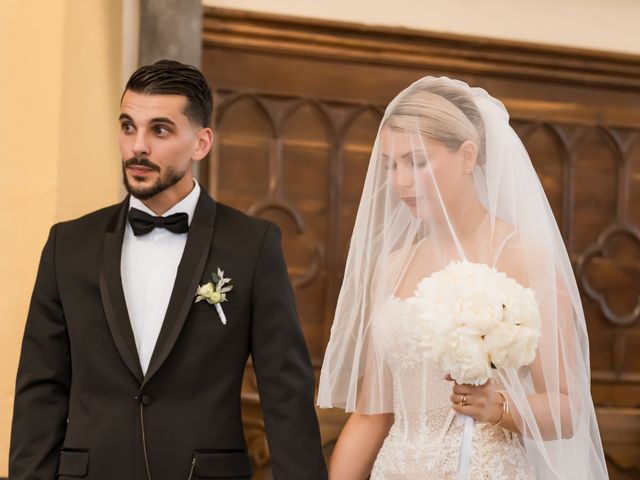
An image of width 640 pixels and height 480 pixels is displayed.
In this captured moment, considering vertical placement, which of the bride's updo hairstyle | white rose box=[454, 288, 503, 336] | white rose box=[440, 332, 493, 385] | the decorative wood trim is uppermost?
the decorative wood trim

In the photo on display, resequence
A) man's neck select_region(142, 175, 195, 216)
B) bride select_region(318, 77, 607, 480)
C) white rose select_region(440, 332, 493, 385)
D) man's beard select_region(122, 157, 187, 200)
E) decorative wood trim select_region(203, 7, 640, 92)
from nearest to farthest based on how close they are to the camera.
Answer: white rose select_region(440, 332, 493, 385), bride select_region(318, 77, 607, 480), man's beard select_region(122, 157, 187, 200), man's neck select_region(142, 175, 195, 216), decorative wood trim select_region(203, 7, 640, 92)

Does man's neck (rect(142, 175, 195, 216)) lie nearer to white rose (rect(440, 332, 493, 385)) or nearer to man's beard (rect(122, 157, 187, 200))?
man's beard (rect(122, 157, 187, 200))

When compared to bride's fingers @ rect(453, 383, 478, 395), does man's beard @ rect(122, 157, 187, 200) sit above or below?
above

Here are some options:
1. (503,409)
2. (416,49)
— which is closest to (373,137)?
(416,49)

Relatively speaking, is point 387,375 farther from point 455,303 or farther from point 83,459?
point 83,459

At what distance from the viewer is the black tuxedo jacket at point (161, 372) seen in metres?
3.34

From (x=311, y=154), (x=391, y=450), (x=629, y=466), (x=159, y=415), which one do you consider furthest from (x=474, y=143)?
(x=629, y=466)

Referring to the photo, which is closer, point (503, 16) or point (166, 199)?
point (166, 199)

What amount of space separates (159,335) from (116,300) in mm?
160

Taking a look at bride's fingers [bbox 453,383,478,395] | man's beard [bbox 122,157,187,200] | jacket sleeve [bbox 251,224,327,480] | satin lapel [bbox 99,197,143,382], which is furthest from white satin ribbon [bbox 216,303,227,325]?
bride's fingers [bbox 453,383,478,395]

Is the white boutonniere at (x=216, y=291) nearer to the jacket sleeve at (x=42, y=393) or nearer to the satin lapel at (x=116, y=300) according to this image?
the satin lapel at (x=116, y=300)

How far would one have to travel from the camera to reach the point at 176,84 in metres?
3.51

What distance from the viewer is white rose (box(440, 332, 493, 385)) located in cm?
305

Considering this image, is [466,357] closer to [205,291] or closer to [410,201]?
[410,201]
